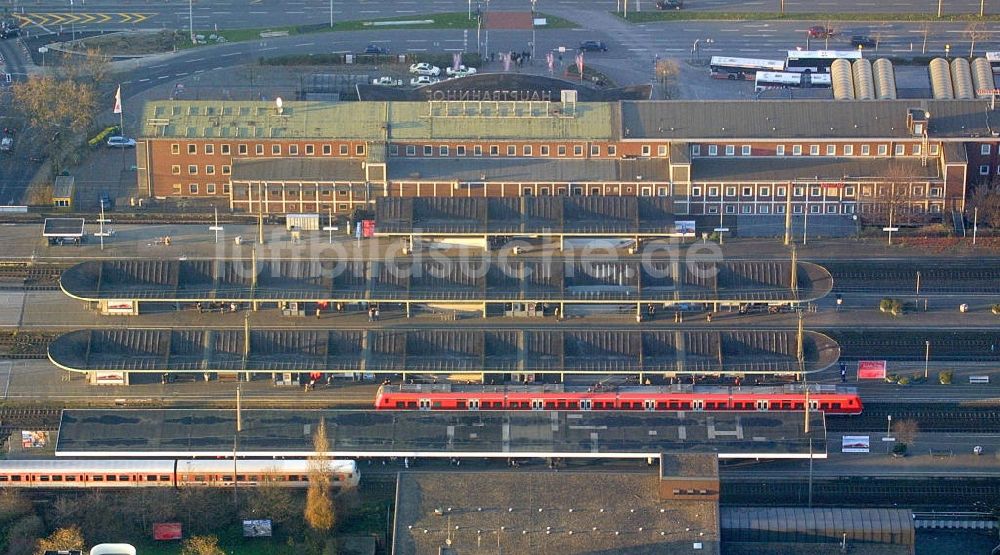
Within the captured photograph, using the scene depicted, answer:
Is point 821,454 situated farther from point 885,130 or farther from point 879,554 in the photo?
point 885,130

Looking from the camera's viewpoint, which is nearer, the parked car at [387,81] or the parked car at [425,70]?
the parked car at [387,81]

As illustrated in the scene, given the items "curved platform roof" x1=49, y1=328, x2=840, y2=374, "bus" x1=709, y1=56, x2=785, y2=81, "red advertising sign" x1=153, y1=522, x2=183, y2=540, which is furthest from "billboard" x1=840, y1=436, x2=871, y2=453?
"bus" x1=709, y1=56, x2=785, y2=81

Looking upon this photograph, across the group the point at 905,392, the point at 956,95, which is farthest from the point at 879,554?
the point at 956,95

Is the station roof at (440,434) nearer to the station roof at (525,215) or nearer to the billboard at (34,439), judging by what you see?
the billboard at (34,439)

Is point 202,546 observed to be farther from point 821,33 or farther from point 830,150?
point 821,33

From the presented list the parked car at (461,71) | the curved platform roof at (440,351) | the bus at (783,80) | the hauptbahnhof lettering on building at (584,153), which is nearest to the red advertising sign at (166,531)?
the curved platform roof at (440,351)

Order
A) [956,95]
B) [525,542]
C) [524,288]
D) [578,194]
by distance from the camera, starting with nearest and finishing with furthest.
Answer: [525,542] → [524,288] → [578,194] → [956,95]
